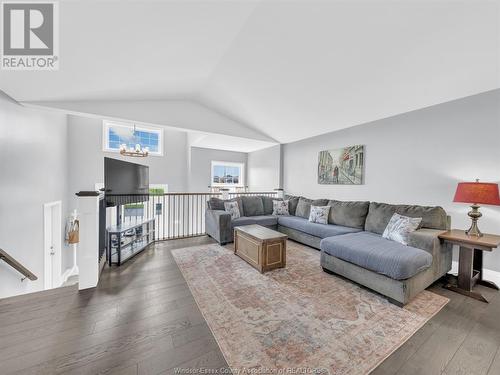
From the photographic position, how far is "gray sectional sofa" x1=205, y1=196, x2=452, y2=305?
6.60 feet

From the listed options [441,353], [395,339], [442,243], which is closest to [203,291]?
[395,339]

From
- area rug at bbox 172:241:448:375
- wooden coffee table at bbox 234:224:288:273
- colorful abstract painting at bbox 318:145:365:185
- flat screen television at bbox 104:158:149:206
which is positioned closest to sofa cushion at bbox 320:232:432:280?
area rug at bbox 172:241:448:375

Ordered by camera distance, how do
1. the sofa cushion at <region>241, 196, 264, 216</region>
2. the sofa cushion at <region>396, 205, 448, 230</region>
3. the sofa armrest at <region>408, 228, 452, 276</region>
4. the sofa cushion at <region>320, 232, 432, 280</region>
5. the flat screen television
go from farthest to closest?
the sofa cushion at <region>241, 196, 264, 216</region>, the flat screen television, the sofa cushion at <region>396, 205, 448, 230</region>, the sofa armrest at <region>408, 228, 452, 276</region>, the sofa cushion at <region>320, 232, 432, 280</region>

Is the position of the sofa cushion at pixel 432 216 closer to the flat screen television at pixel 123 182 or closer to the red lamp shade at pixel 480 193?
the red lamp shade at pixel 480 193

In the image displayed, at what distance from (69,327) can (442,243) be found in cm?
398

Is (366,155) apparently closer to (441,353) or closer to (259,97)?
(259,97)

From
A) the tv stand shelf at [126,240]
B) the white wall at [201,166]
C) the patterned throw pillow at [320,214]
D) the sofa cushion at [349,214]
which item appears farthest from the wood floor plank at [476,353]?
the white wall at [201,166]

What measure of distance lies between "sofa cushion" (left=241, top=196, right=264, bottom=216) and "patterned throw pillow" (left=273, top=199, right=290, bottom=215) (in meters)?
0.33

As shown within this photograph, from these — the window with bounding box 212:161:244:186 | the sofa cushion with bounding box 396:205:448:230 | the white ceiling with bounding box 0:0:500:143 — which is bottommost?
the sofa cushion with bounding box 396:205:448:230

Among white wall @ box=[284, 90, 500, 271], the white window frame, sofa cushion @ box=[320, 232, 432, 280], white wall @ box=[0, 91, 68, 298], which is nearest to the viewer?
sofa cushion @ box=[320, 232, 432, 280]

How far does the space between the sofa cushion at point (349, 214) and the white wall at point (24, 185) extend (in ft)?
15.9

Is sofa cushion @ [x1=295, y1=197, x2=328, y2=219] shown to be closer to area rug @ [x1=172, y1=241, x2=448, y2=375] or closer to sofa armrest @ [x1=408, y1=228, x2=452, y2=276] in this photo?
area rug @ [x1=172, y1=241, x2=448, y2=375]

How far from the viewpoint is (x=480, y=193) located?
7.29 ft

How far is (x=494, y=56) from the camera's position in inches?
79.6
